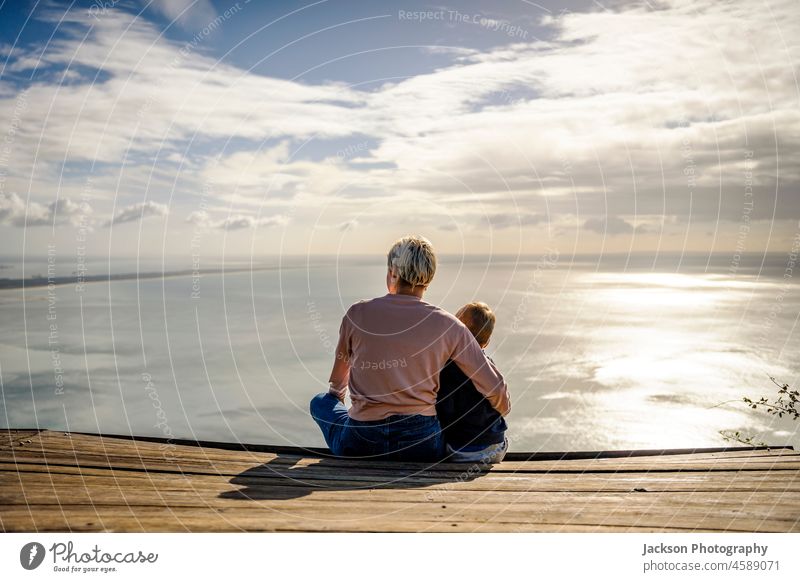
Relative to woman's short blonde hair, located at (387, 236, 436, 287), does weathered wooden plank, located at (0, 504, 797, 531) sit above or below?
below

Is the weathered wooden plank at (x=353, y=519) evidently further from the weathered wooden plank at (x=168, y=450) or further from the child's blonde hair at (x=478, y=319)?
the child's blonde hair at (x=478, y=319)

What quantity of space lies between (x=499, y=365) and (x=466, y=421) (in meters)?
78.7

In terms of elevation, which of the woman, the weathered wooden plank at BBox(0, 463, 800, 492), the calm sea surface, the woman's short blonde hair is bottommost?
the calm sea surface

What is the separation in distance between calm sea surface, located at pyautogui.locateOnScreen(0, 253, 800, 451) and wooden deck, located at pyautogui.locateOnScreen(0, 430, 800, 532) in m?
42.6

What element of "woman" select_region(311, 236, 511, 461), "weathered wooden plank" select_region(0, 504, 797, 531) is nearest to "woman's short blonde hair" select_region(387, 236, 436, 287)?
"woman" select_region(311, 236, 511, 461)

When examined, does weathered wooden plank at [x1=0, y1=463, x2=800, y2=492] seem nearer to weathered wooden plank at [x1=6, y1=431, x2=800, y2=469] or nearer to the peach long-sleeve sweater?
weathered wooden plank at [x1=6, y1=431, x2=800, y2=469]

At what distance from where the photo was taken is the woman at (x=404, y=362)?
557cm

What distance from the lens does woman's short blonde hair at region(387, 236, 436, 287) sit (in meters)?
5.71

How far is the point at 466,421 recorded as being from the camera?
5.84 metres

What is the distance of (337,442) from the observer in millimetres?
6008

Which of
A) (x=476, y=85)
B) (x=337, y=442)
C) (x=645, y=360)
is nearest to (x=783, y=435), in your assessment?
(x=645, y=360)

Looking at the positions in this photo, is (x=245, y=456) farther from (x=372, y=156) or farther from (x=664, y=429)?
(x=664, y=429)

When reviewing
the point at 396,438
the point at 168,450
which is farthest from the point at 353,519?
the point at 168,450

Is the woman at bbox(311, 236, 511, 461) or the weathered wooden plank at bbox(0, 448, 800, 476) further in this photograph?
the woman at bbox(311, 236, 511, 461)
